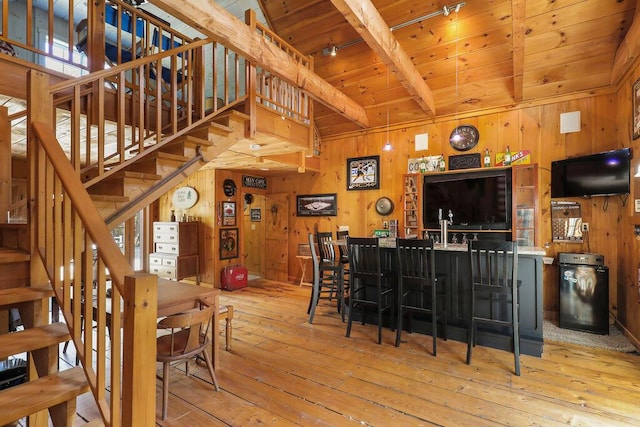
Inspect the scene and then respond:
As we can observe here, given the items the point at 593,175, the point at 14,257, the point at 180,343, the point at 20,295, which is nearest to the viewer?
the point at 20,295

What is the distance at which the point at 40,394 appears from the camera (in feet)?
4.30

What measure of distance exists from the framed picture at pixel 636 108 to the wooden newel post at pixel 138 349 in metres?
4.46

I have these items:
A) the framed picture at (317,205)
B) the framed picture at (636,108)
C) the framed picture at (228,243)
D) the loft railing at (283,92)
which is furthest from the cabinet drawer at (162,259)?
the framed picture at (636,108)

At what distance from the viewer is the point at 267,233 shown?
7.01 m

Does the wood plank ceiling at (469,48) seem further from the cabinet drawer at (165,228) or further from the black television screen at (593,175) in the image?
the cabinet drawer at (165,228)

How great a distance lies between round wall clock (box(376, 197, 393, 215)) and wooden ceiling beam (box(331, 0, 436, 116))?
5.38 feet

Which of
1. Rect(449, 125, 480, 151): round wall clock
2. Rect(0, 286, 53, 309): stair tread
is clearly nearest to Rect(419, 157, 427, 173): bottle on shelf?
Rect(449, 125, 480, 151): round wall clock

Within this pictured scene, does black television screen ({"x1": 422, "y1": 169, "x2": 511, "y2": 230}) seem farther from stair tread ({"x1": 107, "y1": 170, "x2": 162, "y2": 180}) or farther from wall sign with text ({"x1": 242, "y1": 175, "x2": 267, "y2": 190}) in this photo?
stair tread ({"x1": 107, "y1": 170, "x2": 162, "y2": 180})

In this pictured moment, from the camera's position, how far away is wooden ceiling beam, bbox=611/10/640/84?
3.04 meters

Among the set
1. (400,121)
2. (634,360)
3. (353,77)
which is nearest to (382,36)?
(353,77)

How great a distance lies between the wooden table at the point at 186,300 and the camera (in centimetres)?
248

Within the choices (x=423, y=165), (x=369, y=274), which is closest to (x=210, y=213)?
(x=369, y=274)

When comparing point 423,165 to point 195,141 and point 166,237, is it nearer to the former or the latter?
point 195,141

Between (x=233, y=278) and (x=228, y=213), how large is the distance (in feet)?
4.27
